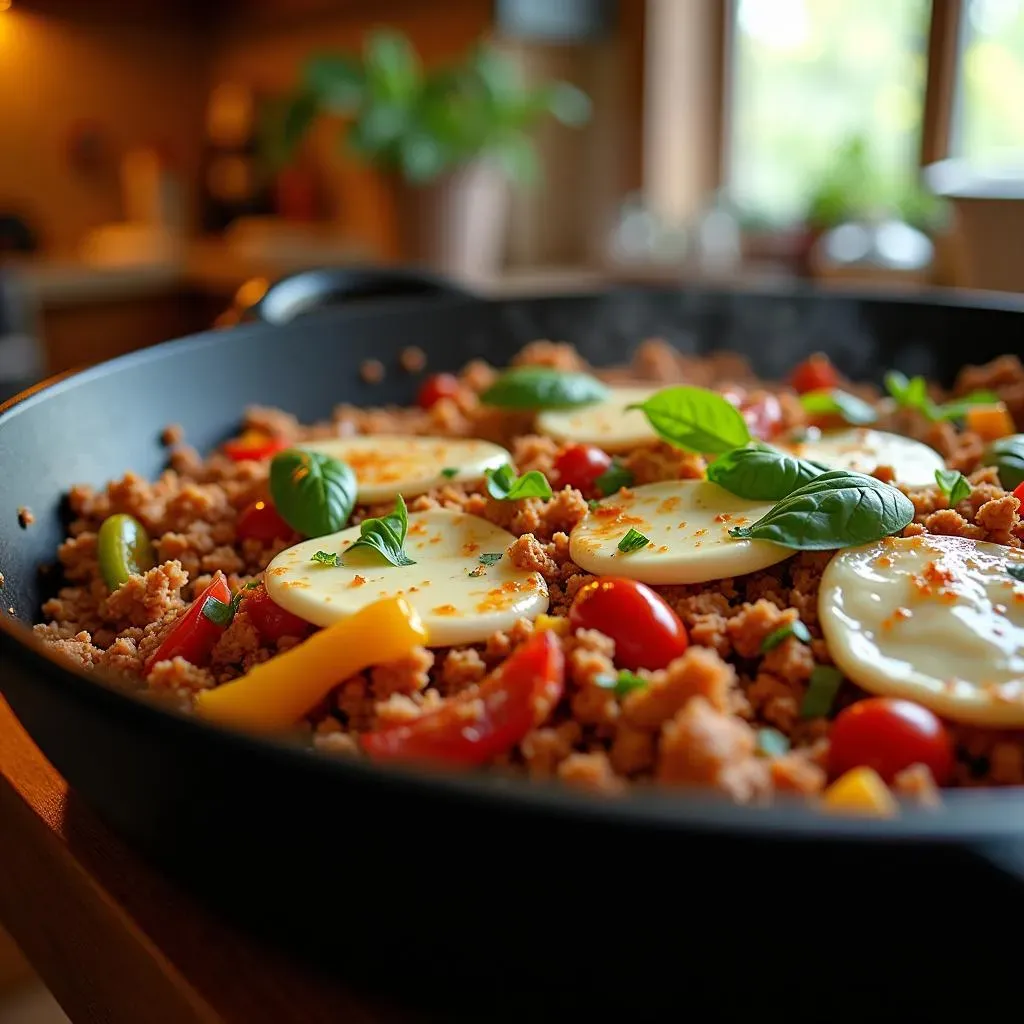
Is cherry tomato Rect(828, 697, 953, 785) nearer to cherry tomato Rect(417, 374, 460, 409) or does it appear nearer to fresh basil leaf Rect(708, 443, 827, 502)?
fresh basil leaf Rect(708, 443, 827, 502)

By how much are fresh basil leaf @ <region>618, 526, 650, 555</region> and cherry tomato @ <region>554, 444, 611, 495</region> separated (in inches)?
13.5

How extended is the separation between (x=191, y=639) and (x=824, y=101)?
425 centimetres

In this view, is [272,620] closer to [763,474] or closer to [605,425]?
[763,474]

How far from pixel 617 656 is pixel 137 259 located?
21.5 feet

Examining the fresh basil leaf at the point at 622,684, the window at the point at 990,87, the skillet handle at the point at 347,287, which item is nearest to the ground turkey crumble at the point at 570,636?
the fresh basil leaf at the point at 622,684

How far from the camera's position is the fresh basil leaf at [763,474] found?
1456 mm

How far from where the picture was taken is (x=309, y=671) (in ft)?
3.67

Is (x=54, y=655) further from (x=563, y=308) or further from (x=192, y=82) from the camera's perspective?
(x=192, y=82)

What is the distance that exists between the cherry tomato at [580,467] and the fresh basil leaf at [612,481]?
1cm

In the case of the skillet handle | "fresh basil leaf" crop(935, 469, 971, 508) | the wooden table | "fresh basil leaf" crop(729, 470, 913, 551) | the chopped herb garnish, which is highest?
the skillet handle

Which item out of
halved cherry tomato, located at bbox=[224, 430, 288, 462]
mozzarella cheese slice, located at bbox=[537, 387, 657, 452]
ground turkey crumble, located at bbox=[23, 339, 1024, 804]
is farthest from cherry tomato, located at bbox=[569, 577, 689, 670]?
halved cherry tomato, located at bbox=[224, 430, 288, 462]

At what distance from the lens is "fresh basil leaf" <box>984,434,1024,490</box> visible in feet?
5.37

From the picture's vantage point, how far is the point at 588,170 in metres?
5.57

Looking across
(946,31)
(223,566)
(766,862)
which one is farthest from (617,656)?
(946,31)
